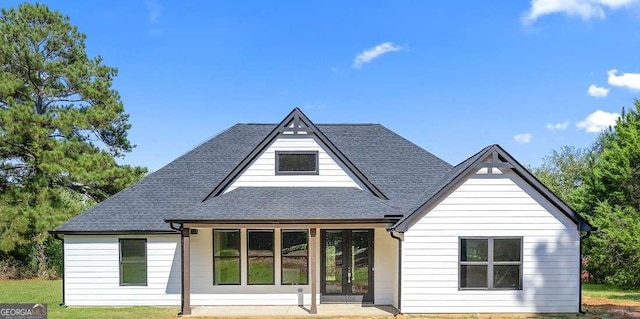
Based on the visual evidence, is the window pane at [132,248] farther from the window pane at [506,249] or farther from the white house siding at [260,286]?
the window pane at [506,249]

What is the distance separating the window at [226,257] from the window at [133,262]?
2.32 metres

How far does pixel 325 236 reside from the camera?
41.2 feet

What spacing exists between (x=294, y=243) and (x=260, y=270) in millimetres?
1376

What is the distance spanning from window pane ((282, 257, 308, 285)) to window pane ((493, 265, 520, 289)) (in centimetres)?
570

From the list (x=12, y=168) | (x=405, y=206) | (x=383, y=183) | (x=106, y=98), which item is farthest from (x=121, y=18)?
(x=405, y=206)

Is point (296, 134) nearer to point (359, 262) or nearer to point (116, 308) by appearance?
point (359, 262)

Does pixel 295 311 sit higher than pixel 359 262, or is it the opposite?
pixel 359 262

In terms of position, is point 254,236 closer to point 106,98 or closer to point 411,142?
point 411,142

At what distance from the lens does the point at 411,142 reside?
1653cm

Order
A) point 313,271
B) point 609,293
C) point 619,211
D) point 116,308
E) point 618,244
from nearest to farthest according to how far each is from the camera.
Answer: point 313,271
point 116,308
point 609,293
point 618,244
point 619,211

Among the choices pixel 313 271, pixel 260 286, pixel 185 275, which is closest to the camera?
pixel 313 271

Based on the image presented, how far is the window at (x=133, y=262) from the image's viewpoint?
1256cm

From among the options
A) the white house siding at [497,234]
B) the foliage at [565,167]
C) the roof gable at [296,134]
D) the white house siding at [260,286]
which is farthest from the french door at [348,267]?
the foliage at [565,167]

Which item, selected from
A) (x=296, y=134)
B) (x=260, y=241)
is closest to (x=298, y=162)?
(x=296, y=134)
